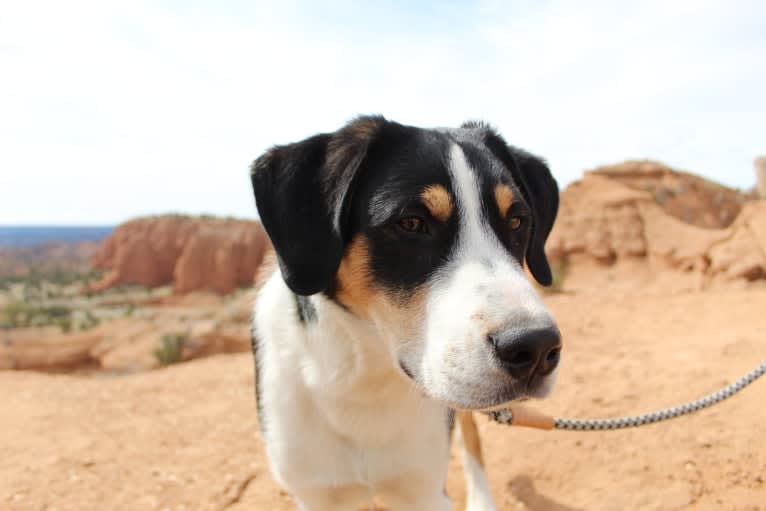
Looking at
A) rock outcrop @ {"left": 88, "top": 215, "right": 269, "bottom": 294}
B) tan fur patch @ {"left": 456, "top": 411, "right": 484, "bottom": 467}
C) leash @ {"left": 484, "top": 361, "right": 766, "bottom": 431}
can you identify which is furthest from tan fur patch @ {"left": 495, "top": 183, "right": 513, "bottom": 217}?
rock outcrop @ {"left": 88, "top": 215, "right": 269, "bottom": 294}

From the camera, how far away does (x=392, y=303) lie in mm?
2123

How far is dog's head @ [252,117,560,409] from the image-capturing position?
179cm

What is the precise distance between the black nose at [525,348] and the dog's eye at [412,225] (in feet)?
1.87

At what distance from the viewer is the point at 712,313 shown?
29.6 ft

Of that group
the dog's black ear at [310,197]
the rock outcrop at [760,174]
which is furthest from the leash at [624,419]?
the rock outcrop at [760,174]

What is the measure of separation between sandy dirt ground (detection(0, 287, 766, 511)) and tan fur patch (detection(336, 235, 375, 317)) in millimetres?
2386

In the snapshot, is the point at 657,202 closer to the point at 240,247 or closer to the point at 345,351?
the point at 345,351

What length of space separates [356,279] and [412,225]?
12.6 inches

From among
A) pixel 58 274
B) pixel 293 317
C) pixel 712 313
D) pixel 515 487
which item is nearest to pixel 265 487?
pixel 515 487

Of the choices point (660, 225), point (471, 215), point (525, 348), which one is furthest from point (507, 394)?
point (660, 225)

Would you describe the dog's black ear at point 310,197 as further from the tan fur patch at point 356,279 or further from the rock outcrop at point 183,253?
the rock outcrop at point 183,253

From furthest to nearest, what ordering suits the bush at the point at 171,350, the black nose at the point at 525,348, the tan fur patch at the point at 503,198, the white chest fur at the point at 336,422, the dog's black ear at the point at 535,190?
the bush at the point at 171,350 → the dog's black ear at the point at 535,190 → the white chest fur at the point at 336,422 → the tan fur patch at the point at 503,198 → the black nose at the point at 525,348

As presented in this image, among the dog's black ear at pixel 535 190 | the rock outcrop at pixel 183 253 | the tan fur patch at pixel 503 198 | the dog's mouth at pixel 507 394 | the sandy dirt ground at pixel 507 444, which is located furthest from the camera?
the rock outcrop at pixel 183 253

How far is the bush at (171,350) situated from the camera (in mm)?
11422
